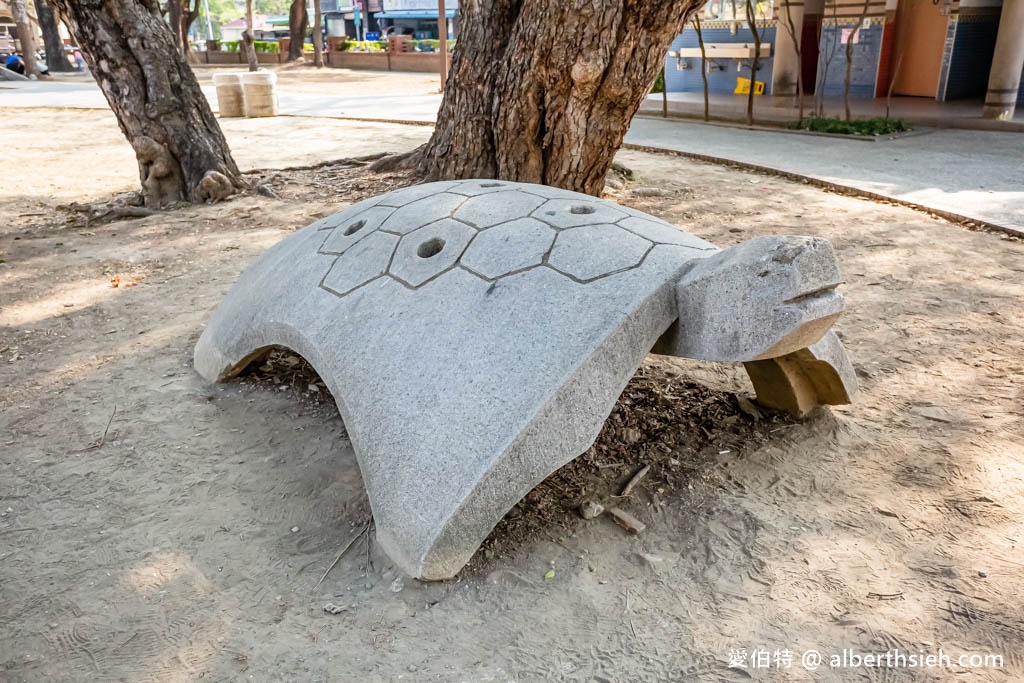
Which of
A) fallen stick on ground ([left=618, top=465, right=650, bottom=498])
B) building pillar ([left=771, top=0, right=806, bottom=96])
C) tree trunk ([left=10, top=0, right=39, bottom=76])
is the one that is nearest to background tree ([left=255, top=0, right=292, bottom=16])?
tree trunk ([left=10, top=0, right=39, bottom=76])

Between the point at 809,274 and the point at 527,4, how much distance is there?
397cm

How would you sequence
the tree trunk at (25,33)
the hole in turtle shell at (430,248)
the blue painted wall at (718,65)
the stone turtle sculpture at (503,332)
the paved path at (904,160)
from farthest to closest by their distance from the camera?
the tree trunk at (25,33) → the blue painted wall at (718,65) → the paved path at (904,160) → the hole in turtle shell at (430,248) → the stone turtle sculpture at (503,332)

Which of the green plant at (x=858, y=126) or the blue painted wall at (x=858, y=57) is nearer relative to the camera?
the green plant at (x=858, y=126)

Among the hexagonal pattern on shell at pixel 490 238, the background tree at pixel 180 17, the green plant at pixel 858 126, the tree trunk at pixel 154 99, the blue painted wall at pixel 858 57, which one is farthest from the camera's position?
the background tree at pixel 180 17

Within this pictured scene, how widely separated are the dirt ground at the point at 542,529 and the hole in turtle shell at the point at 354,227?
858 millimetres

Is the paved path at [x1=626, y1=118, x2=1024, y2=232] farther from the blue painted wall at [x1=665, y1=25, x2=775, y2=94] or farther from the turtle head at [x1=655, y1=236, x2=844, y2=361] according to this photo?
the blue painted wall at [x1=665, y1=25, x2=775, y2=94]

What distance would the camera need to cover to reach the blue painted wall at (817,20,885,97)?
15578 mm

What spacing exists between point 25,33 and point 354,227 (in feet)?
96.5

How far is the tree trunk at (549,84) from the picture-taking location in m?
5.21

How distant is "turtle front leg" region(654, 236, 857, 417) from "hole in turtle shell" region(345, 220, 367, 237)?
1.50 metres

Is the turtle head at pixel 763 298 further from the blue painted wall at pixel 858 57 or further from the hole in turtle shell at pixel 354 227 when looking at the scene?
the blue painted wall at pixel 858 57

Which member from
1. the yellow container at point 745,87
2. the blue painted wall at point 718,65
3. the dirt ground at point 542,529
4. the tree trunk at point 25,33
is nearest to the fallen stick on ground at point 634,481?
the dirt ground at point 542,529

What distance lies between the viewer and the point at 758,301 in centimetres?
241

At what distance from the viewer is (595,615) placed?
2314 mm
